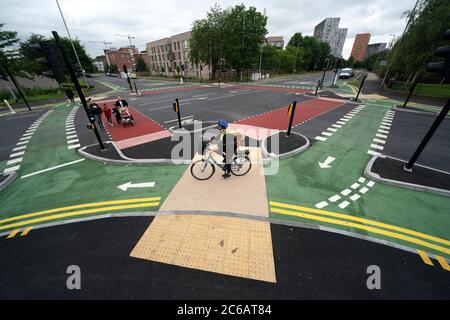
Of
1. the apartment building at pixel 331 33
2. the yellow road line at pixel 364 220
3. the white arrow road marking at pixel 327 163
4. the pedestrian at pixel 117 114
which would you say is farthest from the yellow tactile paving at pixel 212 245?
the apartment building at pixel 331 33

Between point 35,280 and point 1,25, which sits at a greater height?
point 1,25

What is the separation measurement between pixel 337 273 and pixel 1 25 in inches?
1546

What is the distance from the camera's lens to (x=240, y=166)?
7129 millimetres

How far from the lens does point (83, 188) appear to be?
22.1ft

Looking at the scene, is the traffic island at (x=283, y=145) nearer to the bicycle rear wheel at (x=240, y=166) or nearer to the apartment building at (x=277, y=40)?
the bicycle rear wheel at (x=240, y=166)

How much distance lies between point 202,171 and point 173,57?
7125 cm

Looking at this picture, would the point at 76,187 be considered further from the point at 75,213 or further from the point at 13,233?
the point at 13,233

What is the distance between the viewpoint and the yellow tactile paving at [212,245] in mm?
3979

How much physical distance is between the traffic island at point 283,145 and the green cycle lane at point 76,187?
14.5ft

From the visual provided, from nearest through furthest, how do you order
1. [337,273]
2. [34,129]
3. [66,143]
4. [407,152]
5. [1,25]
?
[337,273] → [407,152] → [66,143] → [34,129] → [1,25]

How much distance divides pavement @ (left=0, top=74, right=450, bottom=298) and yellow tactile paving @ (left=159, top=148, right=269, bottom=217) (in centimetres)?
5

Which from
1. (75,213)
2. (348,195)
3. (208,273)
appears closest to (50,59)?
(75,213)
